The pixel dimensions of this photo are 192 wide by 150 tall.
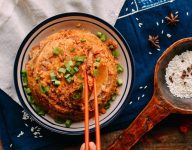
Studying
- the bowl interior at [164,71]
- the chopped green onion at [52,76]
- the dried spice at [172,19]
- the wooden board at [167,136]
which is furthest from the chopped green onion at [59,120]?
the dried spice at [172,19]

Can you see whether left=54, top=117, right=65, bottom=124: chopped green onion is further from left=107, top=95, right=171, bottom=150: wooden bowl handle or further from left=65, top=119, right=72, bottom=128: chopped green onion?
left=107, top=95, right=171, bottom=150: wooden bowl handle

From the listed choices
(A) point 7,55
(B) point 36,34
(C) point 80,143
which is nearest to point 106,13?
(B) point 36,34

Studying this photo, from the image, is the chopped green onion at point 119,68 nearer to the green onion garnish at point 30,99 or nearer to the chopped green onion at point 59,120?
the chopped green onion at point 59,120

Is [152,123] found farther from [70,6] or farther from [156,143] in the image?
[70,6]

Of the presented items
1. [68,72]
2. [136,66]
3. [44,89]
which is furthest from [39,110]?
[136,66]

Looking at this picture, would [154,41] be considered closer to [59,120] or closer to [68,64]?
[68,64]
